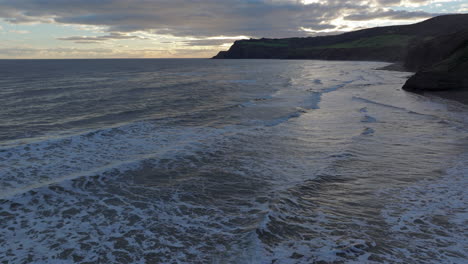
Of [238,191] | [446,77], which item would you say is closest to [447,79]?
[446,77]

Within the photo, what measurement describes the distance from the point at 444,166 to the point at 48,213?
1184cm

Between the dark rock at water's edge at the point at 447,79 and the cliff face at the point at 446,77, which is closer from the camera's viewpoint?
the dark rock at water's edge at the point at 447,79

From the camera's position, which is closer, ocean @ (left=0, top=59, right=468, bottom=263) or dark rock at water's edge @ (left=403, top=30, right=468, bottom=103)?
ocean @ (left=0, top=59, right=468, bottom=263)

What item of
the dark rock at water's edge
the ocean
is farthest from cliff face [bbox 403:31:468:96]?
the ocean

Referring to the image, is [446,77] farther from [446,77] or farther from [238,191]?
[238,191]

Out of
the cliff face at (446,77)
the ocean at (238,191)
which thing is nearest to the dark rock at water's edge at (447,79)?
the cliff face at (446,77)

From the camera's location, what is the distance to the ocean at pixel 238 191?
6129mm

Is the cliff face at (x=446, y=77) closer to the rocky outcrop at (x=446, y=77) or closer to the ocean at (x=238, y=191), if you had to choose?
the rocky outcrop at (x=446, y=77)

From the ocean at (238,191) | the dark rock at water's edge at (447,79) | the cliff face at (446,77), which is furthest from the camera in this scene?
the cliff face at (446,77)

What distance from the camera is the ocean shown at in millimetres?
6129

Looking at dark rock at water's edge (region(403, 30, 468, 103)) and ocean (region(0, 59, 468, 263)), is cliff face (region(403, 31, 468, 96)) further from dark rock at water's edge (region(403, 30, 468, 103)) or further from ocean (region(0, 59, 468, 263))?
ocean (region(0, 59, 468, 263))

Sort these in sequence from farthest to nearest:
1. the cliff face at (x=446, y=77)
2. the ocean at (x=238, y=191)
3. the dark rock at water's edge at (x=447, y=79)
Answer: the cliff face at (x=446, y=77)
the dark rock at water's edge at (x=447, y=79)
the ocean at (x=238, y=191)

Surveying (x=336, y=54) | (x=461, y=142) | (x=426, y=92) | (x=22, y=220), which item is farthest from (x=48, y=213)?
(x=336, y=54)

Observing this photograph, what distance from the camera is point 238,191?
892 cm
